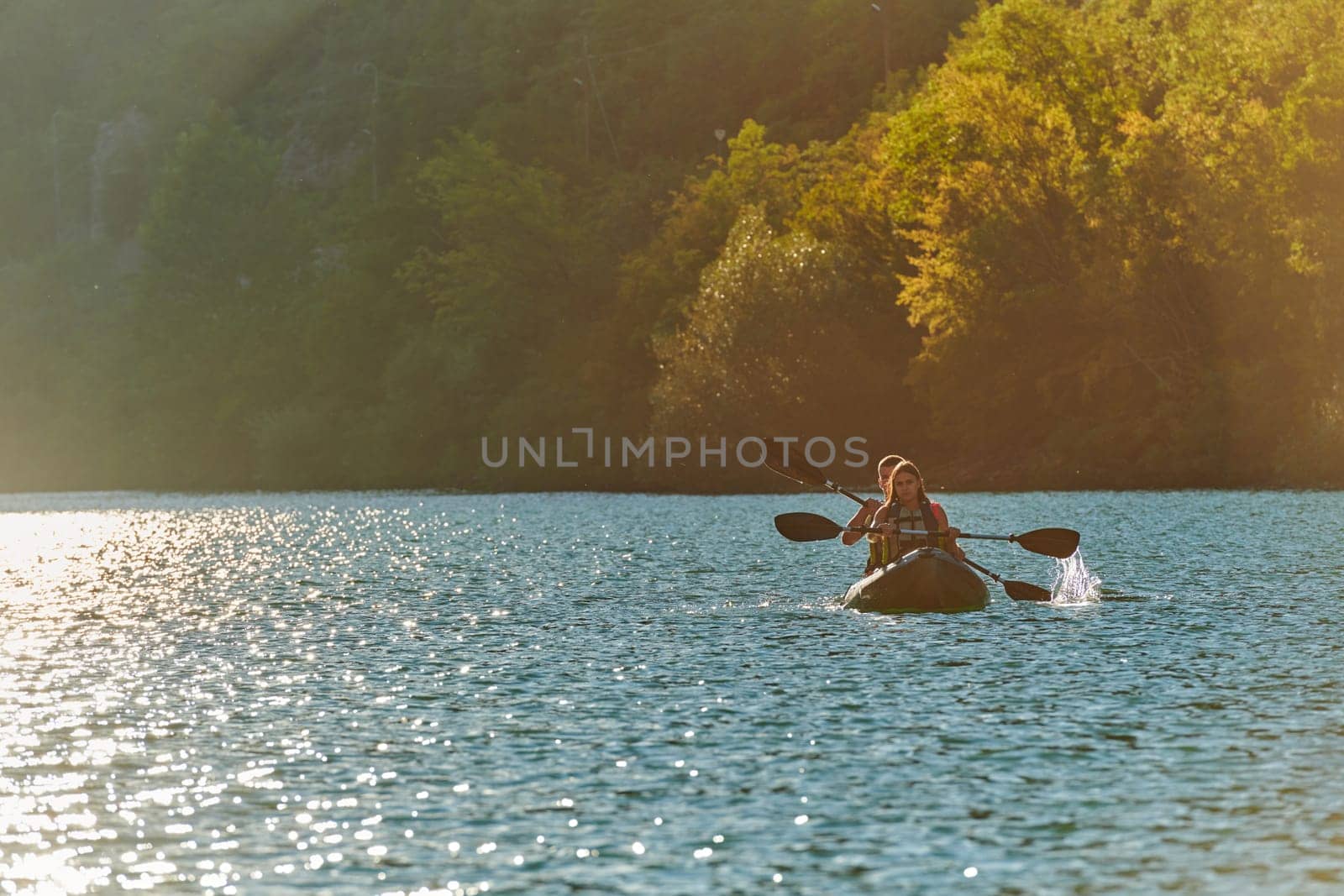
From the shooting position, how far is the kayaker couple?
22.9 meters

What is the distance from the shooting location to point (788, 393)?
6775cm

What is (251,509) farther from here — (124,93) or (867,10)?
(124,93)

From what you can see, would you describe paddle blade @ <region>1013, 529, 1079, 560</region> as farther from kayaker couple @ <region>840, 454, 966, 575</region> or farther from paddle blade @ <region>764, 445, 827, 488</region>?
paddle blade @ <region>764, 445, 827, 488</region>

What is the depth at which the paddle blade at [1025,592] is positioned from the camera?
23984 mm

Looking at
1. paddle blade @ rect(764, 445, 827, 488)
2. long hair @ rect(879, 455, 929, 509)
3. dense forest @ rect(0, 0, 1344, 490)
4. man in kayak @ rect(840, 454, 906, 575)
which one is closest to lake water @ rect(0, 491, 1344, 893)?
man in kayak @ rect(840, 454, 906, 575)

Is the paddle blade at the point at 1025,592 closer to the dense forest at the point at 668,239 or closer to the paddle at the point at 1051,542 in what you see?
the paddle at the point at 1051,542

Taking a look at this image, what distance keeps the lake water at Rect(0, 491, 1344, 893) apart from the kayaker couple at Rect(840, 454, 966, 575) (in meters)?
1.13

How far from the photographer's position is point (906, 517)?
23.1 m

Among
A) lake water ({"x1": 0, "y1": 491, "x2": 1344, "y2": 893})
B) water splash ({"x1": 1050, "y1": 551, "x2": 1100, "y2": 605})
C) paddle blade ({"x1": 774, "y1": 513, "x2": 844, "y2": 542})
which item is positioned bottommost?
lake water ({"x1": 0, "y1": 491, "x2": 1344, "y2": 893})

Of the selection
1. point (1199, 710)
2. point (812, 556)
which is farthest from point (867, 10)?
point (1199, 710)

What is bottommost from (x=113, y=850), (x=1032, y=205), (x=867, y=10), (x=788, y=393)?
(x=113, y=850)

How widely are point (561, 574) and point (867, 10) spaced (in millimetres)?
72688

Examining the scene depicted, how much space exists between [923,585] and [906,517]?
4.16 feet

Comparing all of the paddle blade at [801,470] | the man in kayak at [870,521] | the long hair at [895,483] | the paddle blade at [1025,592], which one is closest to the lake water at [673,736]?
the paddle blade at [1025,592]
